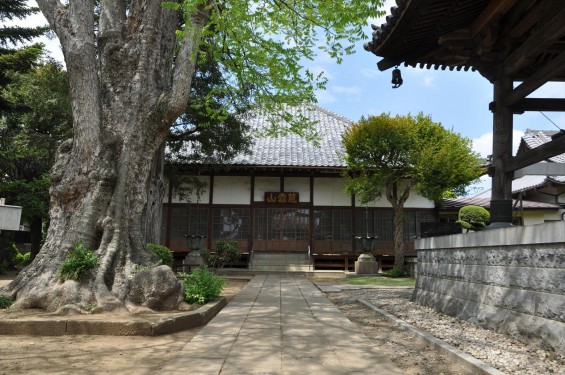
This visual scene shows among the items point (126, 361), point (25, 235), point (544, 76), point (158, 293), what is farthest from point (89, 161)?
point (25, 235)

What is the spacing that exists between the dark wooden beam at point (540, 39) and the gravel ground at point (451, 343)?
11.3ft

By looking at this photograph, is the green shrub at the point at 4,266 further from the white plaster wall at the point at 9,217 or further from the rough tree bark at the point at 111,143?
the rough tree bark at the point at 111,143

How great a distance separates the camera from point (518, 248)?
4445 mm

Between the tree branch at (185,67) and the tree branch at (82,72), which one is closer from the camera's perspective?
the tree branch at (82,72)

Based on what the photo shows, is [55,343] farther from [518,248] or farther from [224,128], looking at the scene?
[224,128]

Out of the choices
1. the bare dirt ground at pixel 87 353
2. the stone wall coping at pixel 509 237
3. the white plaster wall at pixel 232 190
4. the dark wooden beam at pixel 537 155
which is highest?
the white plaster wall at pixel 232 190

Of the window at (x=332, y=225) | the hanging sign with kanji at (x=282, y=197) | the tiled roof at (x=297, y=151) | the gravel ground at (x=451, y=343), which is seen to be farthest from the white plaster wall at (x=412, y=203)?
the gravel ground at (x=451, y=343)

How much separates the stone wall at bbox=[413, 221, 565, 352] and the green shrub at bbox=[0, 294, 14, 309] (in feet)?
19.6

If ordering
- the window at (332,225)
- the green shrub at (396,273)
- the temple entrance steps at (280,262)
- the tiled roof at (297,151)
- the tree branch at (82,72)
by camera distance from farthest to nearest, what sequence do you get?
the window at (332,225) → the tiled roof at (297,151) → the temple entrance steps at (280,262) → the green shrub at (396,273) → the tree branch at (82,72)

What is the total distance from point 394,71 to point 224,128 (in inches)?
319

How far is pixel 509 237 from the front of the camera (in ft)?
15.0

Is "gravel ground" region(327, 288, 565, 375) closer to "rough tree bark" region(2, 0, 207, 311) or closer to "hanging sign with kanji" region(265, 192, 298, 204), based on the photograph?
"rough tree bark" region(2, 0, 207, 311)

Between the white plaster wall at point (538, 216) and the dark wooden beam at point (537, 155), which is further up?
the white plaster wall at point (538, 216)

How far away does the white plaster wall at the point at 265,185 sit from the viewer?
18484 millimetres
